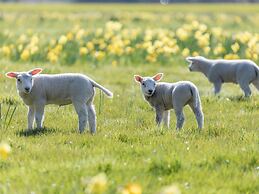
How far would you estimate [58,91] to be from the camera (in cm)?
951

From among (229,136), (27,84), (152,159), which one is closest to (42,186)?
(152,159)

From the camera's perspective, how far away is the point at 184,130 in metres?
9.57

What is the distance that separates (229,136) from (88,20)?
94.5 feet

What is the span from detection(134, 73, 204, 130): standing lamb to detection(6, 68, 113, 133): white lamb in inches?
26.4

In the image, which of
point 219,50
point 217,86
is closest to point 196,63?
point 217,86

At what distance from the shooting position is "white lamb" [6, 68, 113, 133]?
9.39 metres

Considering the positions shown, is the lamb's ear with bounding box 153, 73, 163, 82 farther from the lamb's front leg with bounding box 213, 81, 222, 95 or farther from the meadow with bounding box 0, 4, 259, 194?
the lamb's front leg with bounding box 213, 81, 222, 95

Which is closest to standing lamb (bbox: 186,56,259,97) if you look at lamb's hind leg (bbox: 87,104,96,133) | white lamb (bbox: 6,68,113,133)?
lamb's hind leg (bbox: 87,104,96,133)

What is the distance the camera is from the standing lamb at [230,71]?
13.3m

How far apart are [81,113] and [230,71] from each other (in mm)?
5057

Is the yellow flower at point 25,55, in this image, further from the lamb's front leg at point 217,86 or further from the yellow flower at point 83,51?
the lamb's front leg at point 217,86

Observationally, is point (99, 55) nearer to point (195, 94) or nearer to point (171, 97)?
point (171, 97)

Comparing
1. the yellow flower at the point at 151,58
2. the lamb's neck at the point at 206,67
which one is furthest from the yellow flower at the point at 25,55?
the lamb's neck at the point at 206,67

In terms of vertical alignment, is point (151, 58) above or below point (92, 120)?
below
